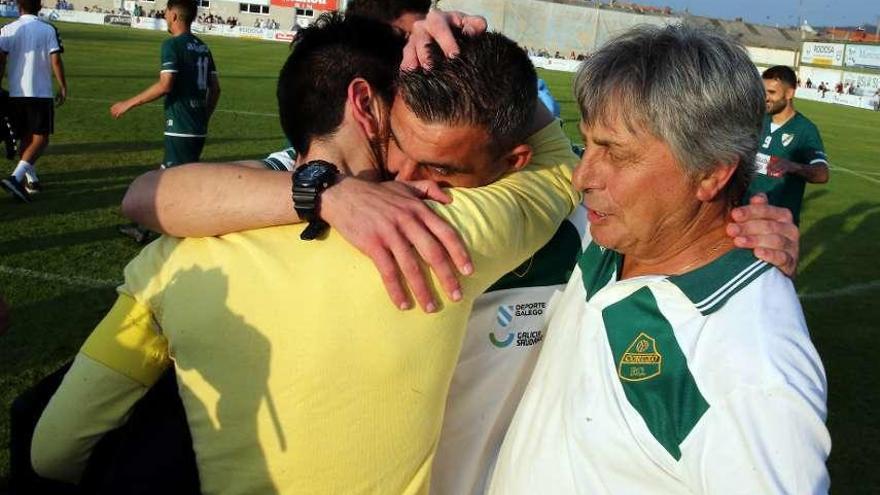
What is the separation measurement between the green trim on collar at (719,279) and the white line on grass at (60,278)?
21.1 feet

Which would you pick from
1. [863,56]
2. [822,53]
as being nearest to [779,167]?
[863,56]

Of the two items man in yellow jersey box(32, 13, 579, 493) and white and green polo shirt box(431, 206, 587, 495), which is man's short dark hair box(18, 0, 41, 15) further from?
white and green polo shirt box(431, 206, 587, 495)

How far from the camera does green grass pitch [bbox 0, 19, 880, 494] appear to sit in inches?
229

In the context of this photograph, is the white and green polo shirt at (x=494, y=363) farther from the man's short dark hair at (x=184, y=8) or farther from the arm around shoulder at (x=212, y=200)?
the man's short dark hair at (x=184, y=8)

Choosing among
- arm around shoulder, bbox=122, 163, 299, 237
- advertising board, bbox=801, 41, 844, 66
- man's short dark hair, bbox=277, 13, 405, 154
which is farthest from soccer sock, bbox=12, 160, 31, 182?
advertising board, bbox=801, 41, 844, 66

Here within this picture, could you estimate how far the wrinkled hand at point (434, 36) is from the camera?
6.95ft

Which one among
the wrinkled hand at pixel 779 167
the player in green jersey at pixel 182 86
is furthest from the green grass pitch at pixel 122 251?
the wrinkled hand at pixel 779 167

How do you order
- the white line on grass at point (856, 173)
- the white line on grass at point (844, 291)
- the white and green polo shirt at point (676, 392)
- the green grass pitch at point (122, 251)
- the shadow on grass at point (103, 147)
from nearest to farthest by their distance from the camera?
the white and green polo shirt at point (676, 392) → the green grass pitch at point (122, 251) → the white line on grass at point (844, 291) → the shadow on grass at point (103, 147) → the white line on grass at point (856, 173)

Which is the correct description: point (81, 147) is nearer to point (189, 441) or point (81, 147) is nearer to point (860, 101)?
point (189, 441)

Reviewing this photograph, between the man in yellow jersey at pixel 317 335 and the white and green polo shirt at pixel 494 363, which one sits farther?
the white and green polo shirt at pixel 494 363

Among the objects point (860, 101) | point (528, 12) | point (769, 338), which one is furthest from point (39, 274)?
point (528, 12)

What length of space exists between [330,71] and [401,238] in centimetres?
88

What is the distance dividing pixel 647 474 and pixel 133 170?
38.8 ft

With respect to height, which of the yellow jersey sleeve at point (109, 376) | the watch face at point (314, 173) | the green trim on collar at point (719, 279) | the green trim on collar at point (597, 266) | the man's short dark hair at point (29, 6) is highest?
the man's short dark hair at point (29, 6)
